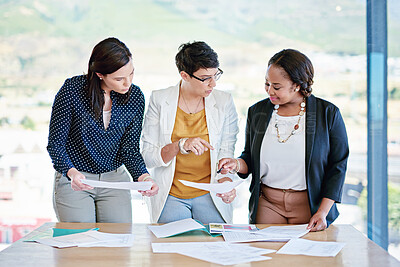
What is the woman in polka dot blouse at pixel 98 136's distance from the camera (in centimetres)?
242

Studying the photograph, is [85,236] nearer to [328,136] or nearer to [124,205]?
[124,205]

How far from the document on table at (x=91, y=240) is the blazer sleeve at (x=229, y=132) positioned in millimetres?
807

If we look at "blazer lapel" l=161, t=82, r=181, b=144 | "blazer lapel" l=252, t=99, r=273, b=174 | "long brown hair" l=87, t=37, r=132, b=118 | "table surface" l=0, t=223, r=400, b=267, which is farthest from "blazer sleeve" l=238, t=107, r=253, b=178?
"long brown hair" l=87, t=37, r=132, b=118

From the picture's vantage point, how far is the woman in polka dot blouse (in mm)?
2422

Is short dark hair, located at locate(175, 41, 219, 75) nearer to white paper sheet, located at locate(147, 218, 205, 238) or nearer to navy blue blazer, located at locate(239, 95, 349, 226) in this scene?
navy blue blazer, located at locate(239, 95, 349, 226)

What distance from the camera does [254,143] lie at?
8.66 ft

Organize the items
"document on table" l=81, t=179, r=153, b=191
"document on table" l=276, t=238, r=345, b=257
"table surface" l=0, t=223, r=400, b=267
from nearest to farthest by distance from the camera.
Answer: "table surface" l=0, t=223, r=400, b=267 → "document on table" l=276, t=238, r=345, b=257 → "document on table" l=81, t=179, r=153, b=191

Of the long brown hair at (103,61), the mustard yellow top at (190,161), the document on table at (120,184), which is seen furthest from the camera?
the mustard yellow top at (190,161)

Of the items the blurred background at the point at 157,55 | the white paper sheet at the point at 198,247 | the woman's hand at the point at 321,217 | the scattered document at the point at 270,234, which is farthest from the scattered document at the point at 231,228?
the blurred background at the point at 157,55

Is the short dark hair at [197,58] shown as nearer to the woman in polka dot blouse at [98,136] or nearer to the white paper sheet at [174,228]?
the woman in polka dot blouse at [98,136]

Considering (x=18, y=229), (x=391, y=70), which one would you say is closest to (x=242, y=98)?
(x=391, y=70)

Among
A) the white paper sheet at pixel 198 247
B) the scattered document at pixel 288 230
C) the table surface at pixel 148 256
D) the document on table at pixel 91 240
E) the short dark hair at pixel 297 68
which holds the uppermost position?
A: the short dark hair at pixel 297 68

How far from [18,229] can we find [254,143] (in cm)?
260

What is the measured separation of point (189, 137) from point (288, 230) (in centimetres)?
78
